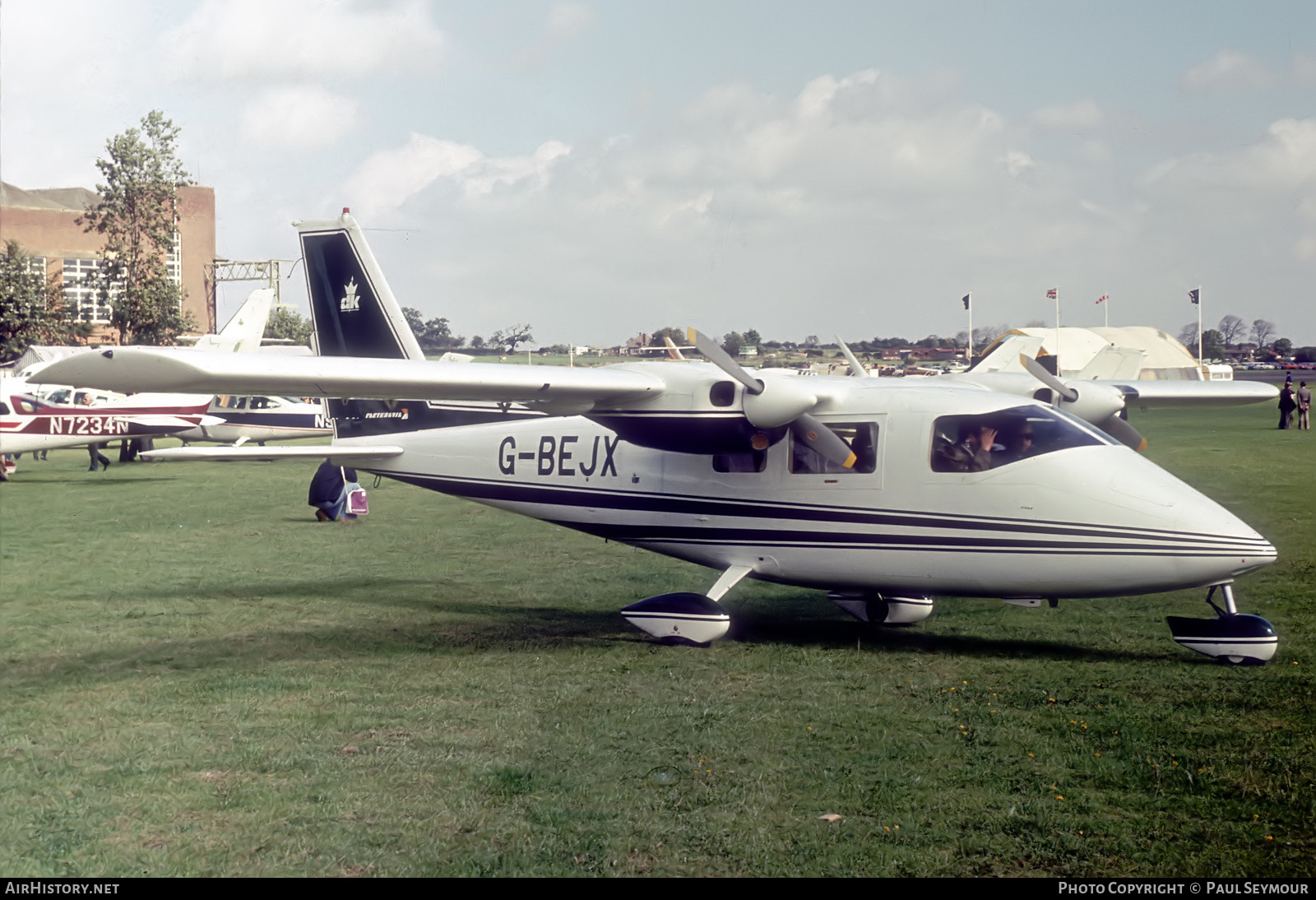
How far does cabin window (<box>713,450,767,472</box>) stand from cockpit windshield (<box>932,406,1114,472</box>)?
1631 mm

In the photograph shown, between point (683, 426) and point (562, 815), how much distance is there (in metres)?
4.63

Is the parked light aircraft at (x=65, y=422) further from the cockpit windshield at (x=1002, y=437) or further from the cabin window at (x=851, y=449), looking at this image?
the cockpit windshield at (x=1002, y=437)

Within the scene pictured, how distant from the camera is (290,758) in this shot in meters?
6.82

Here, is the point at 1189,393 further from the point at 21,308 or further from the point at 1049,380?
the point at 21,308

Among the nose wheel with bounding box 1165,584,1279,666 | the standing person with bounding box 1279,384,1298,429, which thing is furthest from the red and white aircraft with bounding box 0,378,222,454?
the standing person with bounding box 1279,384,1298,429

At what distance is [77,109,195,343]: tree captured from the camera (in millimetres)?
55750

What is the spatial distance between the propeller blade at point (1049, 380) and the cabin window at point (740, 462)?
115 inches

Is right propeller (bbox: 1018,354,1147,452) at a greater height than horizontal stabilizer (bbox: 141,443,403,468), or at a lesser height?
greater

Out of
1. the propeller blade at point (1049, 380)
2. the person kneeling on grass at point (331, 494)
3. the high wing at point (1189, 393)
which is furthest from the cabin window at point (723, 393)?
the person kneeling on grass at point (331, 494)

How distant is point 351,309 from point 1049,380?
8.27 metres

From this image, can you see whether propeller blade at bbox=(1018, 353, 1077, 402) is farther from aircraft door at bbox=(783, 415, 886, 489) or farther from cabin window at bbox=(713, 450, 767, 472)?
cabin window at bbox=(713, 450, 767, 472)

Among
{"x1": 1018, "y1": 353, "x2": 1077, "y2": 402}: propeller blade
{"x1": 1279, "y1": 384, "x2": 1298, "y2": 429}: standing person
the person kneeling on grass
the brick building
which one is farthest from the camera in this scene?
the brick building

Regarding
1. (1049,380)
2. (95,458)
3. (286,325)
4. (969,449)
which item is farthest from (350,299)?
(286,325)

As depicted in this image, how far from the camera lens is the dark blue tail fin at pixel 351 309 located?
43.3ft
